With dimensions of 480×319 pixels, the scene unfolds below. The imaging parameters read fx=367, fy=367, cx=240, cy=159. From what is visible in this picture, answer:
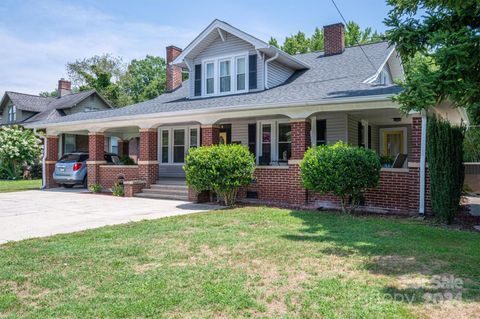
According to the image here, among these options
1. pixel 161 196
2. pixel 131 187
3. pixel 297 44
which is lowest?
pixel 161 196

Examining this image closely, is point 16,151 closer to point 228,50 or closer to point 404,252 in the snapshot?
point 228,50

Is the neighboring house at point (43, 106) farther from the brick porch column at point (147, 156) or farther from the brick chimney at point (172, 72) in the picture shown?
the brick porch column at point (147, 156)

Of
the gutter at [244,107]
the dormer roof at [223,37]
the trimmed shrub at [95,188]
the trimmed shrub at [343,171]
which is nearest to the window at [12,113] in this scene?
the gutter at [244,107]

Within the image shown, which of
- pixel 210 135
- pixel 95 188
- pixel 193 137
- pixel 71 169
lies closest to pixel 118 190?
pixel 95 188

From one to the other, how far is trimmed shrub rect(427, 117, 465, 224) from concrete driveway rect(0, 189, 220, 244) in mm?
5774

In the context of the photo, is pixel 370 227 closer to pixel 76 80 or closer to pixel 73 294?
pixel 73 294

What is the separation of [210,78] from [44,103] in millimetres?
25129

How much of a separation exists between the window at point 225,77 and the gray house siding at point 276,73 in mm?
1640

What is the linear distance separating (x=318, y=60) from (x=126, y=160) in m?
9.82

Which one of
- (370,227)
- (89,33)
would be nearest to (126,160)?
(89,33)

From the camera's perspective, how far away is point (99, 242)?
6203 millimetres

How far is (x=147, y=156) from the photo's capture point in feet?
46.1

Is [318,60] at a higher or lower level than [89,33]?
lower

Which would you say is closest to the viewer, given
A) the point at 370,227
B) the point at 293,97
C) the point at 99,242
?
the point at 99,242
